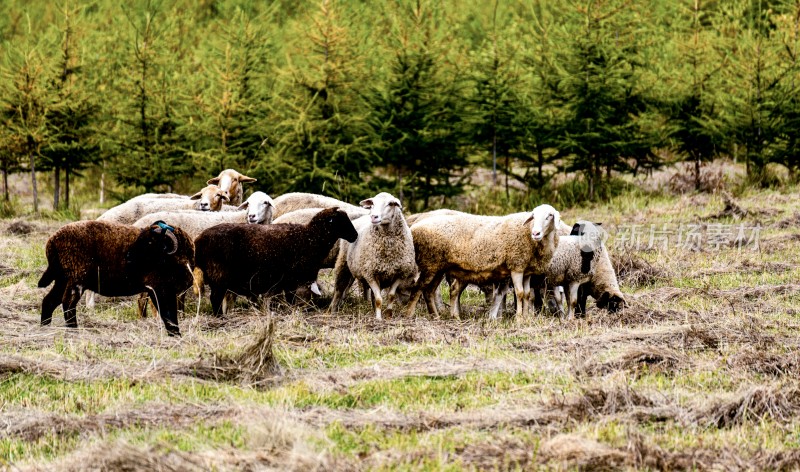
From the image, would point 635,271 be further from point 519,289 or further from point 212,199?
point 212,199

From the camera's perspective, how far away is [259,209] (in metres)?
12.8

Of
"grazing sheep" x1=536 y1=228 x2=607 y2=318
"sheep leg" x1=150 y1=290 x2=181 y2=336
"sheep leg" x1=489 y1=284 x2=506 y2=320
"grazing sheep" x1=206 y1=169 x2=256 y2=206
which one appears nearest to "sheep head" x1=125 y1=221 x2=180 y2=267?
"sheep leg" x1=150 y1=290 x2=181 y2=336

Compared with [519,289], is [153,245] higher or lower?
higher

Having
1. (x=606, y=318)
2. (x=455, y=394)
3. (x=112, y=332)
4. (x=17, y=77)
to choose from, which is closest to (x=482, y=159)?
(x=17, y=77)

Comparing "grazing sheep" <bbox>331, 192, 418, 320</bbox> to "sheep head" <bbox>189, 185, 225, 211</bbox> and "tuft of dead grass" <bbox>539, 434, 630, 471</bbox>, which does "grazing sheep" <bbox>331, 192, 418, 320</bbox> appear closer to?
"sheep head" <bbox>189, 185, 225, 211</bbox>

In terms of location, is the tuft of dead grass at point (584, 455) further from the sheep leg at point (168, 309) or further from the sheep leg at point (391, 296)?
the sheep leg at point (391, 296)

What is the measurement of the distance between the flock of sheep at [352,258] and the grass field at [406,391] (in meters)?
0.53

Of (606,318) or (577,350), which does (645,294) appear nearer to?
(606,318)

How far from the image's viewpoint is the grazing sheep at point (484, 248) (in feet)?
37.5

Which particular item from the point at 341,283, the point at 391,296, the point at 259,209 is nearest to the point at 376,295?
the point at 391,296

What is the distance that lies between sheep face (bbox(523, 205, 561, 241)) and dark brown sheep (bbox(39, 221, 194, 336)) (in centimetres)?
418

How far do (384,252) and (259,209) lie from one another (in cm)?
242

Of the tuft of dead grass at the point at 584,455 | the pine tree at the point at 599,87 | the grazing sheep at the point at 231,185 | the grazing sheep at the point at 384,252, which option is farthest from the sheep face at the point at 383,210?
the pine tree at the point at 599,87

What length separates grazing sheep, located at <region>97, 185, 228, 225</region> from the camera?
13312 millimetres
